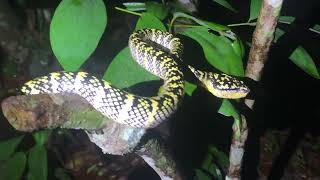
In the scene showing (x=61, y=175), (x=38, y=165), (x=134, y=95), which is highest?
(x=134, y=95)

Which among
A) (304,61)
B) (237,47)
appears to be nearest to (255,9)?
(237,47)

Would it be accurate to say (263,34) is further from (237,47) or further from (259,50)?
(237,47)

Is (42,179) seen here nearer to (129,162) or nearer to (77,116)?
(77,116)

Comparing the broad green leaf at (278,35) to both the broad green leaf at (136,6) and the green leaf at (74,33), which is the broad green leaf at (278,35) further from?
the green leaf at (74,33)

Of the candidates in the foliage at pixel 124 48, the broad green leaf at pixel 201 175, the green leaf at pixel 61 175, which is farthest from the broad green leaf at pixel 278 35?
the green leaf at pixel 61 175

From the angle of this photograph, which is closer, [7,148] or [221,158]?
[7,148]

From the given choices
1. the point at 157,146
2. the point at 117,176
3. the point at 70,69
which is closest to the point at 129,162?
the point at 117,176

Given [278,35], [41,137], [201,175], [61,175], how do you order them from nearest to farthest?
[278,35] → [41,137] → [201,175] → [61,175]
